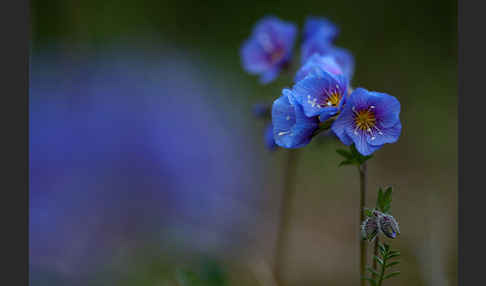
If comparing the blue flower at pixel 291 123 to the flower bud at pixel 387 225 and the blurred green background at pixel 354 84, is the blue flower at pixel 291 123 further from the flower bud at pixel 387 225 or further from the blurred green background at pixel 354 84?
the blurred green background at pixel 354 84

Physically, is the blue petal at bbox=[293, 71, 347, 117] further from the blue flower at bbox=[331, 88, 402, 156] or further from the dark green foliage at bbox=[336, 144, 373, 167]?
the dark green foliage at bbox=[336, 144, 373, 167]

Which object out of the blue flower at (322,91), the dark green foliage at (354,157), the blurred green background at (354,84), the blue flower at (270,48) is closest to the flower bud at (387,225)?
the dark green foliage at (354,157)

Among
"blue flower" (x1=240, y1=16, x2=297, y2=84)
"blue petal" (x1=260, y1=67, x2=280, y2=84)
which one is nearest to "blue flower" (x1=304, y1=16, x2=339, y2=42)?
→ "blue flower" (x1=240, y1=16, x2=297, y2=84)

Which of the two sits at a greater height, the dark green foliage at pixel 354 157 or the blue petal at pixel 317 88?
the blue petal at pixel 317 88

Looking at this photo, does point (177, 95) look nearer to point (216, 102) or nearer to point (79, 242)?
point (216, 102)

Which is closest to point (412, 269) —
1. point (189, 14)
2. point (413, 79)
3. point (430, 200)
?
point (430, 200)

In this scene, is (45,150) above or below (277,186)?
above
